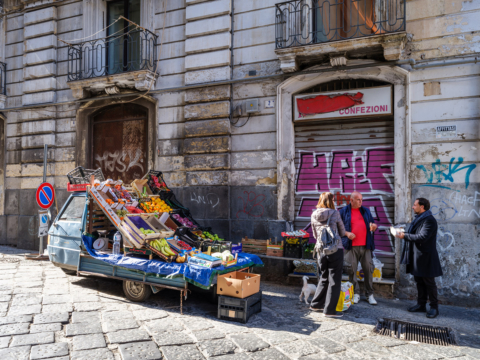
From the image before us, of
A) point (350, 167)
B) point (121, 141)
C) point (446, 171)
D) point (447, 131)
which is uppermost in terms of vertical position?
point (121, 141)

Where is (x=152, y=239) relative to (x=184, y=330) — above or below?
above

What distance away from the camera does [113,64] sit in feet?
33.9

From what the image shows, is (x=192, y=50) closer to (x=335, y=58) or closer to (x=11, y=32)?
(x=335, y=58)

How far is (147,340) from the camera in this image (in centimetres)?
421

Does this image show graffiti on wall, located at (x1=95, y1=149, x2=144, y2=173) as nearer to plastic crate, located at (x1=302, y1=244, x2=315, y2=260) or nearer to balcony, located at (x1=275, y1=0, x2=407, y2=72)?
balcony, located at (x1=275, y1=0, x2=407, y2=72)

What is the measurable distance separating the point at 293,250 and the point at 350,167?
206cm

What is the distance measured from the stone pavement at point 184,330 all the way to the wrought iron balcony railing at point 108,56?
19.4 feet

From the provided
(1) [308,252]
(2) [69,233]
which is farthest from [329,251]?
(2) [69,233]

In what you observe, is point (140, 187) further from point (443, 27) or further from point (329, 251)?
point (443, 27)

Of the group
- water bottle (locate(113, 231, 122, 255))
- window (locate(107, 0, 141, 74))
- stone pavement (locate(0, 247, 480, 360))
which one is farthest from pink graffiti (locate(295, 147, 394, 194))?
window (locate(107, 0, 141, 74))

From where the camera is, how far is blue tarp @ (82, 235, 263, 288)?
4.96 metres

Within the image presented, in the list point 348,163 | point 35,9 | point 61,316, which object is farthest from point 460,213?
point 35,9

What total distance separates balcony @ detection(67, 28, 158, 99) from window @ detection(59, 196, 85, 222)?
11.8 ft

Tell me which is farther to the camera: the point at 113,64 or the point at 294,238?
the point at 113,64
